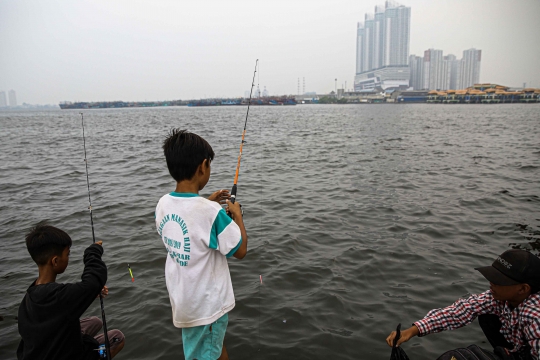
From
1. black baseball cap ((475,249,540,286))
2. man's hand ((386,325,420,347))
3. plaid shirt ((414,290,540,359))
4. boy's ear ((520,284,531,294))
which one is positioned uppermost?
black baseball cap ((475,249,540,286))

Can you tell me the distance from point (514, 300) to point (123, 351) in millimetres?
3499

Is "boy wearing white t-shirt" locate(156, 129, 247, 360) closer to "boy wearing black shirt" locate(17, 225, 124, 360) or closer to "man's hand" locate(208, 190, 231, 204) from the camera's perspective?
"man's hand" locate(208, 190, 231, 204)

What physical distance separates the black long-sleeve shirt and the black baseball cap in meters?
2.63

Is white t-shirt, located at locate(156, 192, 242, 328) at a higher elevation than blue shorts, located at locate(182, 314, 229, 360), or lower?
higher

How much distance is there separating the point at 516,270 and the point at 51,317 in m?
2.89

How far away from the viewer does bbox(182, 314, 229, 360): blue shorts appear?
2297 millimetres

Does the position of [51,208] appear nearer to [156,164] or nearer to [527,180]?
[156,164]

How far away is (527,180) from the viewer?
10.7 metres

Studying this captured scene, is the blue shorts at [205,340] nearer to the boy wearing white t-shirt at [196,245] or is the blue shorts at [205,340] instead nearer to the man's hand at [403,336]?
the boy wearing white t-shirt at [196,245]

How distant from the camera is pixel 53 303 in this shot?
220 centimetres

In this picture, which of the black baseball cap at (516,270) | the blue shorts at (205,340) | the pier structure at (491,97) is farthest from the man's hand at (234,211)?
the pier structure at (491,97)

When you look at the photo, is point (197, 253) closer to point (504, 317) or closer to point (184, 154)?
point (184, 154)

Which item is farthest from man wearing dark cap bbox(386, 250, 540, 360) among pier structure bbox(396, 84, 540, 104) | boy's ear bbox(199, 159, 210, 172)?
pier structure bbox(396, 84, 540, 104)

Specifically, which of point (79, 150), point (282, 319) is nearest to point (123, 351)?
point (282, 319)
